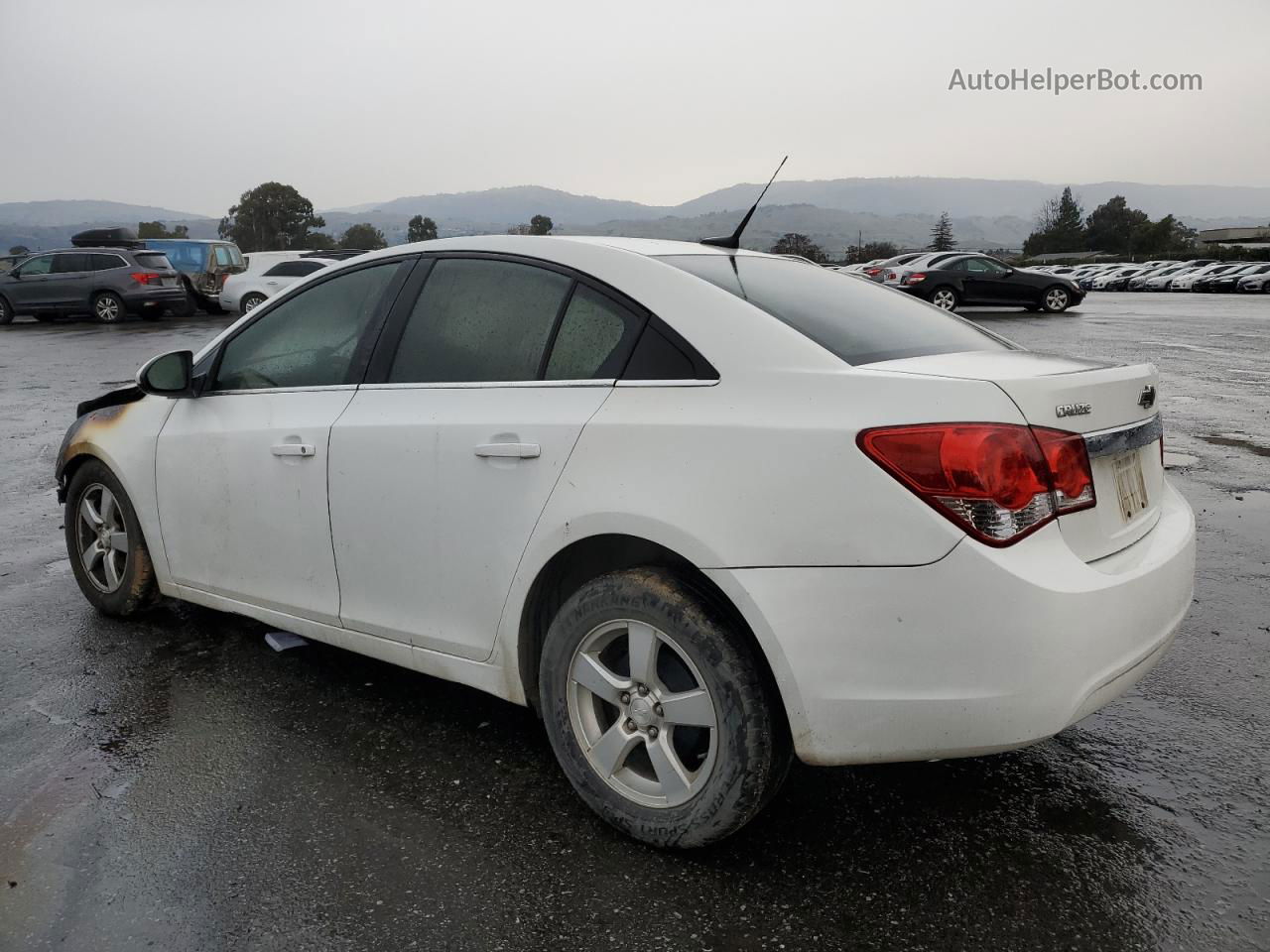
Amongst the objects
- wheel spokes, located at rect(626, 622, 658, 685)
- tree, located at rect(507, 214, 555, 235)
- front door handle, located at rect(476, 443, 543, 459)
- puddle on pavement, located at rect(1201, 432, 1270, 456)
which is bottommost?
puddle on pavement, located at rect(1201, 432, 1270, 456)

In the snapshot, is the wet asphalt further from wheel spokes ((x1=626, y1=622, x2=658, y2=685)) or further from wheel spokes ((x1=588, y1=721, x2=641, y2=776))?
wheel spokes ((x1=626, y1=622, x2=658, y2=685))

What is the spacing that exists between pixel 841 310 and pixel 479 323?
1.08m

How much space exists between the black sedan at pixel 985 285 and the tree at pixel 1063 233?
4390 inches

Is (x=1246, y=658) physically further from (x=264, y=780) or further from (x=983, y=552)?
(x=264, y=780)

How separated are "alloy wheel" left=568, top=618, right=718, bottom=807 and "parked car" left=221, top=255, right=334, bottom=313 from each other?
2101 cm

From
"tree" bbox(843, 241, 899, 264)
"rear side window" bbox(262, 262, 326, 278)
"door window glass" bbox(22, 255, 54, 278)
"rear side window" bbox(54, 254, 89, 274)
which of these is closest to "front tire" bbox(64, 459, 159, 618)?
"rear side window" bbox(262, 262, 326, 278)

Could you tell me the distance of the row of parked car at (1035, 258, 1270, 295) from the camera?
42.5 metres

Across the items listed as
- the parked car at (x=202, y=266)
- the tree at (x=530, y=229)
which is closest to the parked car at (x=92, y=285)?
the parked car at (x=202, y=266)

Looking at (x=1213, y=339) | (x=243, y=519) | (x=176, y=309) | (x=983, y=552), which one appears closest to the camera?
(x=983, y=552)

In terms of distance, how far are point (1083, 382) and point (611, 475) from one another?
1.16 meters

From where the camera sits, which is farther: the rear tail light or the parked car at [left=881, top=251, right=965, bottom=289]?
the parked car at [left=881, top=251, right=965, bottom=289]

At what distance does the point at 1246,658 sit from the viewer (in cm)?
382

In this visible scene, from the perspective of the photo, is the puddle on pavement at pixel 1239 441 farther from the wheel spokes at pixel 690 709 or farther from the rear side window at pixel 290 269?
the rear side window at pixel 290 269

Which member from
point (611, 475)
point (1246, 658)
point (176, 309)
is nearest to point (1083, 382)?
point (611, 475)
